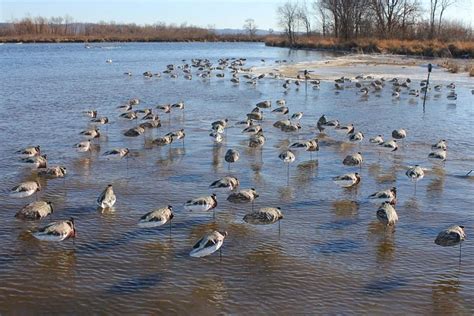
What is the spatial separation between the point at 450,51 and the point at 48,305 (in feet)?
240

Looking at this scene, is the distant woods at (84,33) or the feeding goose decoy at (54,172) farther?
the distant woods at (84,33)

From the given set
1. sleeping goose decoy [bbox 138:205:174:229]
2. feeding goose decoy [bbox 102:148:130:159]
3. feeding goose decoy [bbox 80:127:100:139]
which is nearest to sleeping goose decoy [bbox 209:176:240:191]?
sleeping goose decoy [bbox 138:205:174:229]

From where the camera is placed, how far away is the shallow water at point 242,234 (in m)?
10.9

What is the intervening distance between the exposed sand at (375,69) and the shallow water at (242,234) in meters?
24.9

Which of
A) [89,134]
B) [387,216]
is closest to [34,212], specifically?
[387,216]

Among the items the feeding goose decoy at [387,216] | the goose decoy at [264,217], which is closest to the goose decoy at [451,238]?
the feeding goose decoy at [387,216]

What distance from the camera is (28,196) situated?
52.6ft

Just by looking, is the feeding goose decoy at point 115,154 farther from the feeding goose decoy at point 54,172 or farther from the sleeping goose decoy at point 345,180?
the sleeping goose decoy at point 345,180

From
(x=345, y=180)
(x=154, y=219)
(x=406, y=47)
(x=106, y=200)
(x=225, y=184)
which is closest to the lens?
(x=154, y=219)

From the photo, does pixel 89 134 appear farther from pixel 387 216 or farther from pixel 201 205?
pixel 387 216

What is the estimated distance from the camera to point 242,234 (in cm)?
1383

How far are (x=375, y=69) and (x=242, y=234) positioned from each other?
49.8m

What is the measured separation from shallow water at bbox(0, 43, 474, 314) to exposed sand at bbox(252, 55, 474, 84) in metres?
24.9

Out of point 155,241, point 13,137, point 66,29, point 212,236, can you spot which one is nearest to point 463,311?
point 212,236
